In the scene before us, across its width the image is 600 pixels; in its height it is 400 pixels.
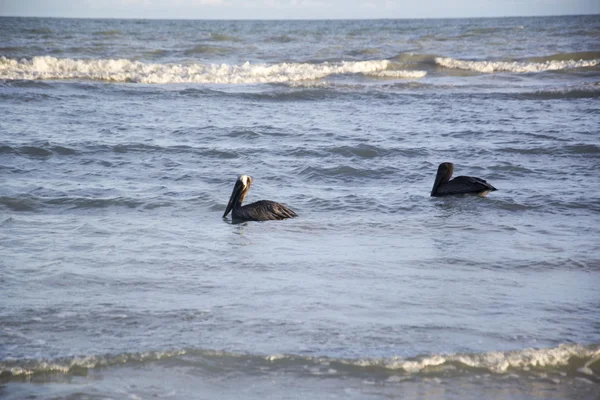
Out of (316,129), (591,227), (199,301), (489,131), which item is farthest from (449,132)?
(199,301)

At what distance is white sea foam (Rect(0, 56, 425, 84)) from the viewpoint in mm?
20703

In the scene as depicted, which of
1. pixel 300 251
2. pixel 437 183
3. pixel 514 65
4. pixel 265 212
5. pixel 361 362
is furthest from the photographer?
pixel 514 65

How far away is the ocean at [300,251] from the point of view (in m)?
4.20

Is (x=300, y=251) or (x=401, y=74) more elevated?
(x=401, y=74)

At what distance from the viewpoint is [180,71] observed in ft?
73.6

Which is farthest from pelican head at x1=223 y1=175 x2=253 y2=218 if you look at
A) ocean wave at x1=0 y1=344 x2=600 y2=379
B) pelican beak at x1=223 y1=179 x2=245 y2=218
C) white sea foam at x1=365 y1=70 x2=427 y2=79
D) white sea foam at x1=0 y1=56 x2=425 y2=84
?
white sea foam at x1=365 y1=70 x2=427 y2=79

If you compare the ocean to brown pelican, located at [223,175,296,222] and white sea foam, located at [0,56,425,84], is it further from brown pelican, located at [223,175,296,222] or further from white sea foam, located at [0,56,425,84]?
white sea foam, located at [0,56,425,84]

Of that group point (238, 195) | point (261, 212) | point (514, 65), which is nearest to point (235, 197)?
point (238, 195)

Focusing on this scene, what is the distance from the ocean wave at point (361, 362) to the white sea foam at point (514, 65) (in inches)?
778

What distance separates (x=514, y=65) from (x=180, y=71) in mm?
10481

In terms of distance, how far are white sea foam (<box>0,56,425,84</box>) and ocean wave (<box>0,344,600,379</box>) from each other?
16699 millimetres

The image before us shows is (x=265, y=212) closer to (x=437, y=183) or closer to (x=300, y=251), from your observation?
(x=300, y=251)

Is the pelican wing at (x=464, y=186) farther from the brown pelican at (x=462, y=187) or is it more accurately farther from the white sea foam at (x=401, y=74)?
the white sea foam at (x=401, y=74)

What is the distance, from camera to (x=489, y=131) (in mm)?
12688
